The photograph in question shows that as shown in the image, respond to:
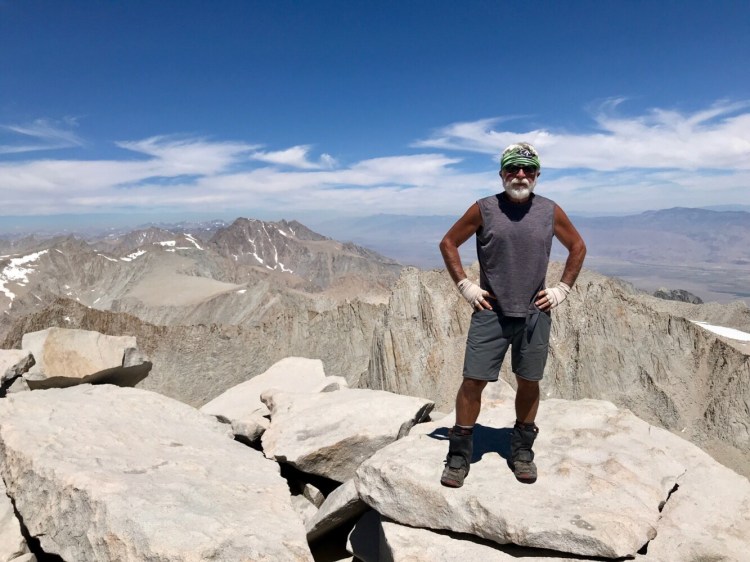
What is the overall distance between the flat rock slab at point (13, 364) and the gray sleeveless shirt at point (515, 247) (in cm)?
765

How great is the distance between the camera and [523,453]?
475 centimetres

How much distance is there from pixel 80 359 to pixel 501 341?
756cm

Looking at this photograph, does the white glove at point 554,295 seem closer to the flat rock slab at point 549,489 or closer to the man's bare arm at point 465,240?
the man's bare arm at point 465,240

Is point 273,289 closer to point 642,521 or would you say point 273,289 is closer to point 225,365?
point 225,365

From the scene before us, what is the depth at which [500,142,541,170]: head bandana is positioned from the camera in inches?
173

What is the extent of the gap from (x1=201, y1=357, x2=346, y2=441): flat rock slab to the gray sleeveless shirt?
13.2ft

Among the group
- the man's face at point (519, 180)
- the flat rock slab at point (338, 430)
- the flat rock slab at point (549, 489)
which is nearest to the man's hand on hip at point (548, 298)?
the man's face at point (519, 180)

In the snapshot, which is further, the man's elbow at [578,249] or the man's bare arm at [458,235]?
the man's elbow at [578,249]

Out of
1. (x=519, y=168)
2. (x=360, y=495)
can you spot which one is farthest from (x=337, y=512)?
(x=519, y=168)

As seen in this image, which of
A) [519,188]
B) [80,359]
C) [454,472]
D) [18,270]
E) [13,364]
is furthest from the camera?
[18,270]

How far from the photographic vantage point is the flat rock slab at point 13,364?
308 inches

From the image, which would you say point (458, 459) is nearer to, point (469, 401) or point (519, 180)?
point (469, 401)

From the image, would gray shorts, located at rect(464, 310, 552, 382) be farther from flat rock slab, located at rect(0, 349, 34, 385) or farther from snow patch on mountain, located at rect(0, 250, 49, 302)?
snow patch on mountain, located at rect(0, 250, 49, 302)

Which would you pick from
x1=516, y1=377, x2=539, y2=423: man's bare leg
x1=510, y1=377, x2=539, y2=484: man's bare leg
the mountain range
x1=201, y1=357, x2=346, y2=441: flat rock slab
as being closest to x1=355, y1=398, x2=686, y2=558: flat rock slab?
x1=510, y1=377, x2=539, y2=484: man's bare leg
